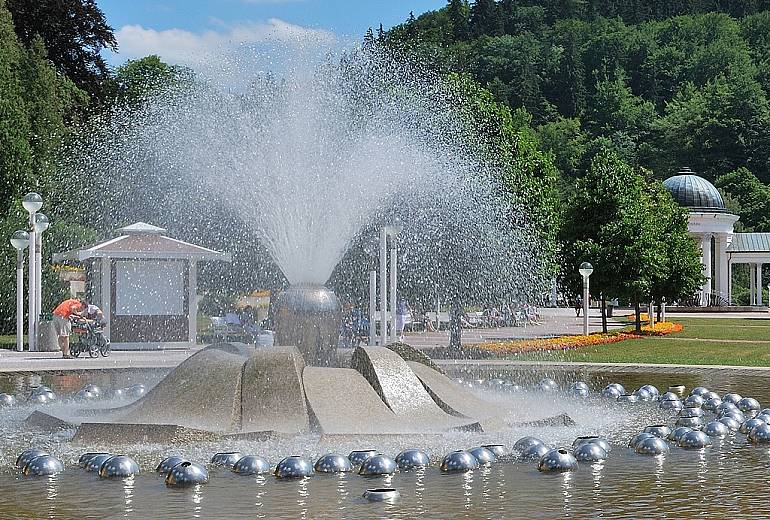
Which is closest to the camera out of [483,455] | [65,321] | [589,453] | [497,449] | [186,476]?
[186,476]

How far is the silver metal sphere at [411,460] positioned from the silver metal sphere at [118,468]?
103 inches

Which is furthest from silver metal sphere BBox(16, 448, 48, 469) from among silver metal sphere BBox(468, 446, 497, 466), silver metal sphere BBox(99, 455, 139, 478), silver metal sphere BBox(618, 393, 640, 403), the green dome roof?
the green dome roof

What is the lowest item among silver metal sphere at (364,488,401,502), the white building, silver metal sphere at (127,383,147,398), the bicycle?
silver metal sphere at (364,488,401,502)

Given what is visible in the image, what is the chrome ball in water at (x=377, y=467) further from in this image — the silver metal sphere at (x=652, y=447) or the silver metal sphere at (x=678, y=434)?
the silver metal sphere at (x=678, y=434)

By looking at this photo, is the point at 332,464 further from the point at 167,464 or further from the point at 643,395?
the point at 643,395

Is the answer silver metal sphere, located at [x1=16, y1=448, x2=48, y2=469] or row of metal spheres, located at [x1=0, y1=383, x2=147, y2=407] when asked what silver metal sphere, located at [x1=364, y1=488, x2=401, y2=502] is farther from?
row of metal spheres, located at [x1=0, y1=383, x2=147, y2=407]

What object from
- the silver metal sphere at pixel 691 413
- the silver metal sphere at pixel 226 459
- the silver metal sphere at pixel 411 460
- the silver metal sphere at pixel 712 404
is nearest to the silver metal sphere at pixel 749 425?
the silver metal sphere at pixel 691 413

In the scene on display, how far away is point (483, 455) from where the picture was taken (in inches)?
452

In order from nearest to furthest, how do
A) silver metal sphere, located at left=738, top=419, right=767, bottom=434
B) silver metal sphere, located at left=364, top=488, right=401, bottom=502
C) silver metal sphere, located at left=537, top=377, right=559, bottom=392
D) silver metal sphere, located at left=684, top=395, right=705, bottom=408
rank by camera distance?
silver metal sphere, located at left=364, top=488, right=401, bottom=502 < silver metal sphere, located at left=738, top=419, right=767, bottom=434 < silver metal sphere, located at left=684, top=395, right=705, bottom=408 < silver metal sphere, located at left=537, top=377, right=559, bottom=392

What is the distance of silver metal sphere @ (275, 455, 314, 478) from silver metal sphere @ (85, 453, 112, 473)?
176cm

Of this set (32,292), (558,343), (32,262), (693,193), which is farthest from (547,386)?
(693,193)

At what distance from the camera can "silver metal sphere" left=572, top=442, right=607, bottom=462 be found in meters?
11.7

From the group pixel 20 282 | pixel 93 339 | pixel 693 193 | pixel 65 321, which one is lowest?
pixel 93 339

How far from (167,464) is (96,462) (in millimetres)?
838
